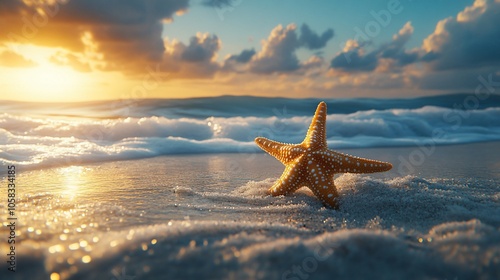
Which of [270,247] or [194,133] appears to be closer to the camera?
[270,247]

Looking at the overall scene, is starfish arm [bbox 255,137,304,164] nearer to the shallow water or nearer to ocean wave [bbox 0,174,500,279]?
the shallow water

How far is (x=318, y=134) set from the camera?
446 centimetres

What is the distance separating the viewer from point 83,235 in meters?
2.74

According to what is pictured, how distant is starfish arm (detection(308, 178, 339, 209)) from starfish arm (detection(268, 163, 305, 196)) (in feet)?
0.51

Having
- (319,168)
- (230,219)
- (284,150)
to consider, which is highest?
(284,150)

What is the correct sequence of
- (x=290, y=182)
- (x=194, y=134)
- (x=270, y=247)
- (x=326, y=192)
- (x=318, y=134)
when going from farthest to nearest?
(x=194, y=134), (x=318, y=134), (x=290, y=182), (x=326, y=192), (x=270, y=247)

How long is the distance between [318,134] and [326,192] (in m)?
0.82

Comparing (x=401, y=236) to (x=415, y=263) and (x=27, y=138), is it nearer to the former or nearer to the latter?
(x=415, y=263)

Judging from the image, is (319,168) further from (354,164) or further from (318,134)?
(318,134)

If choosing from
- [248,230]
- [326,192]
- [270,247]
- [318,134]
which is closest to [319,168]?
[326,192]

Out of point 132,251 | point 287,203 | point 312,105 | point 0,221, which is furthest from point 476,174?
point 312,105

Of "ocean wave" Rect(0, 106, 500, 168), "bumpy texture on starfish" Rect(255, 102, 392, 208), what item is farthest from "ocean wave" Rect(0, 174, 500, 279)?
"ocean wave" Rect(0, 106, 500, 168)

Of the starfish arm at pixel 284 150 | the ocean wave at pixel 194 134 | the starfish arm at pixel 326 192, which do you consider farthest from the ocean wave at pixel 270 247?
the ocean wave at pixel 194 134

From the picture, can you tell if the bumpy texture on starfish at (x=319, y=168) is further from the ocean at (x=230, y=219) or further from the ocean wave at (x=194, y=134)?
the ocean wave at (x=194, y=134)
